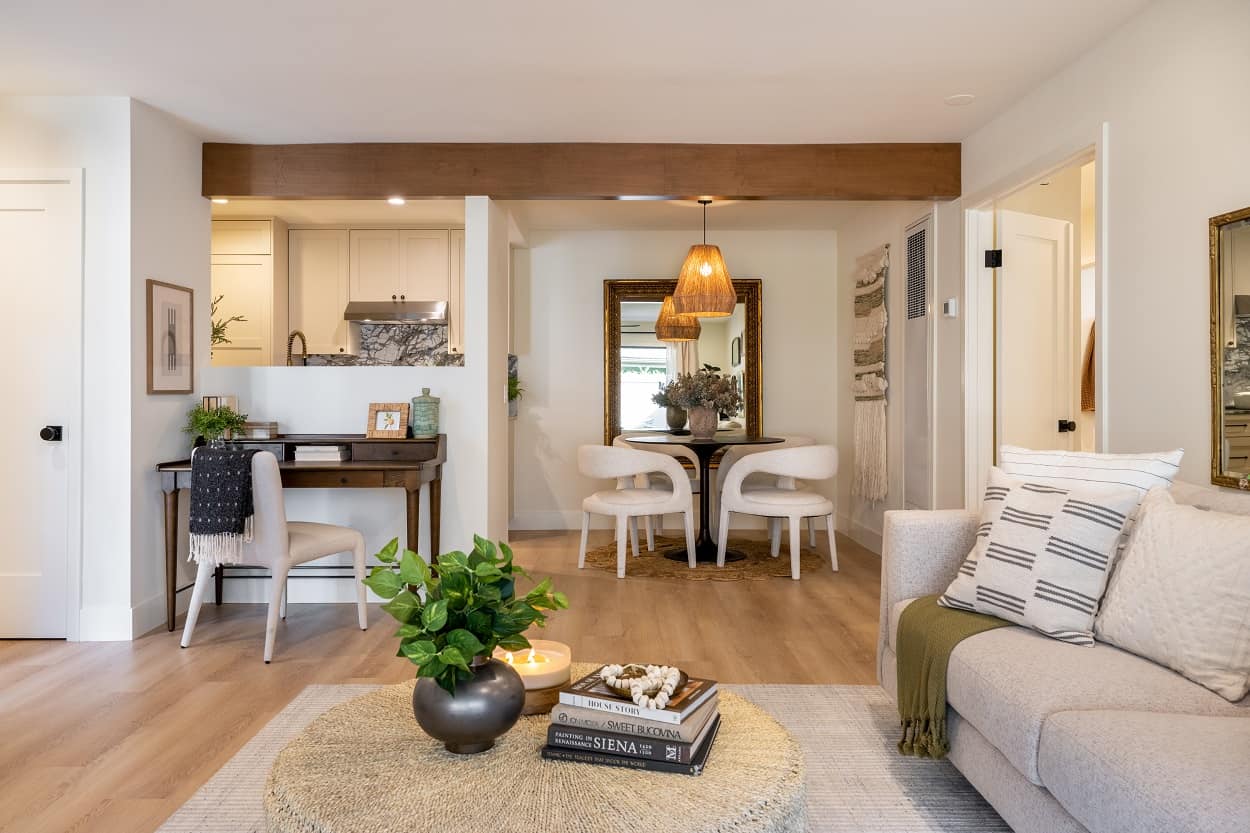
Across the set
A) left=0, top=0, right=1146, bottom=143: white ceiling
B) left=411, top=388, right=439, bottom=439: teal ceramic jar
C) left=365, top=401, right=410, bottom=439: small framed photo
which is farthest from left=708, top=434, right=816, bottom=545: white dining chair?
left=0, top=0, right=1146, bottom=143: white ceiling

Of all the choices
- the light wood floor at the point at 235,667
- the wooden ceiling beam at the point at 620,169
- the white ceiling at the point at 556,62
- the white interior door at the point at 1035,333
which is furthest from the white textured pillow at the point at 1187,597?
the wooden ceiling beam at the point at 620,169

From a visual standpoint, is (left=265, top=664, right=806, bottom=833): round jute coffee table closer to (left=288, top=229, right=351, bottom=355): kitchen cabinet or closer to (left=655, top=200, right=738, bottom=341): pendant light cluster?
(left=655, top=200, right=738, bottom=341): pendant light cluster

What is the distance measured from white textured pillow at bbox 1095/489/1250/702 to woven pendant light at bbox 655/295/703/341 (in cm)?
457

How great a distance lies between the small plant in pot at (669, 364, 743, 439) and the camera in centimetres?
556

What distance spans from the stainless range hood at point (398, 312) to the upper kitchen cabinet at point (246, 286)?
22.0 inches

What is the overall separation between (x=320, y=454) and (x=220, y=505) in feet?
2.51

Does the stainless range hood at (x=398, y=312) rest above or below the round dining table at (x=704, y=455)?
above

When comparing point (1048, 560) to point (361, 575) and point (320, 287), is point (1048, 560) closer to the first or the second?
point (361, 575)

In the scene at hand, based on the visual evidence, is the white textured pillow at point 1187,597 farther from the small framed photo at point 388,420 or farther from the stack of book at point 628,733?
the small framed photo at point 388,420

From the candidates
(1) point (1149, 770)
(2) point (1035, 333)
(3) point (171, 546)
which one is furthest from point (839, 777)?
(3) point (171, 546)

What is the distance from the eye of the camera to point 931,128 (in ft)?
13.6

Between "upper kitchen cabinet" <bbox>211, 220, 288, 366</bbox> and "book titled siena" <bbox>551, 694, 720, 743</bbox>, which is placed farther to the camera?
"upper kitchen cabinet" <bbox>211, 220, 288, 366</bbox>

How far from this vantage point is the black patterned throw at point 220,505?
11.1 feet

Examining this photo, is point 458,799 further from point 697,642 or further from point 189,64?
point 189,64
